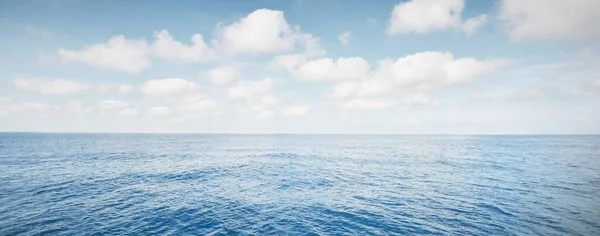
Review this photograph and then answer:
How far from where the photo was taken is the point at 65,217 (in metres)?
27.3

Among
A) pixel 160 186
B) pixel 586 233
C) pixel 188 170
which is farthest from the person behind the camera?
pixel 188 170

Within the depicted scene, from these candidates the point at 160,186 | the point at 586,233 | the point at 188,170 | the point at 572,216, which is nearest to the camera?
the point at 586,233

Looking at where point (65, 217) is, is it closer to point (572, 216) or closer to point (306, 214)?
point (306, 214)

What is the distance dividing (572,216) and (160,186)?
55289 millimetres

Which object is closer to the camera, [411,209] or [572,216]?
[572,216]

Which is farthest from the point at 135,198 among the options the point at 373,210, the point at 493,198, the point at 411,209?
the point at 493,198

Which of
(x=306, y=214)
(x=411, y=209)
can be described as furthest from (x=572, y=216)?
(x=306, y=214)

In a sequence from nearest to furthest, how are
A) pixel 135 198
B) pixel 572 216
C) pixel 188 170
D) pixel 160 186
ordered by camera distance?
pixel 572 216 → pixel 135 198 → pixel 160 186 → pixel 188 170

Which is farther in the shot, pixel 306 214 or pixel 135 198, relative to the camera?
pixel 135 198

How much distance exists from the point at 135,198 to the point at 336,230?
27.8 metres

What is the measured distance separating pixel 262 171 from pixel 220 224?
31.0 meters

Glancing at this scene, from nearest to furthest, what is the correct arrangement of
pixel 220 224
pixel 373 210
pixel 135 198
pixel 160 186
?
1. pixel 220 224
2. pixel 373 210
3. pixel 135 198
4. pixel 160 186

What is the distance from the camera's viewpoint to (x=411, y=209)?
31.0 metres

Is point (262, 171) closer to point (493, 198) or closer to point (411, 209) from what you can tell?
point (411, 209)
